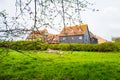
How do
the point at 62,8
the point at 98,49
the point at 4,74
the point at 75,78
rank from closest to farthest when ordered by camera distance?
1. the point at 62,8
2. the point at 75,78
3. the point at 4,74
4. the point at 98,49

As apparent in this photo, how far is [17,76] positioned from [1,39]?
4.21 m

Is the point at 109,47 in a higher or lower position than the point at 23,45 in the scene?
lower

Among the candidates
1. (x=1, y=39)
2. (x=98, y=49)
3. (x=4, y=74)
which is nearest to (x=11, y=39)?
(x=1, y=39)

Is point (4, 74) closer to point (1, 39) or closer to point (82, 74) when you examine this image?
point (82, 74)

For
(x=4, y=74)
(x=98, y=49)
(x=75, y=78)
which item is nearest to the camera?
(x=75, y=78)

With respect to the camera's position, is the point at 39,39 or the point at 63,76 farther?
the point at 63,76

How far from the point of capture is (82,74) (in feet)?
32.8

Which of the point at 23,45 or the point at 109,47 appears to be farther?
the point at 109,47

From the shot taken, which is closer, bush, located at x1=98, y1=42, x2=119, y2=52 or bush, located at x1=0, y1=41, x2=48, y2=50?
bush, located at x1=0, y1=41, x2=48, y2=50

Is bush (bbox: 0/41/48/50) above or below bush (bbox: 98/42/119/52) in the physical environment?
above

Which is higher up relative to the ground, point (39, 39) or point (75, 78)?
point (39, 39)

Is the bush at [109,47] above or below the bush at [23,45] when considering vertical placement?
below

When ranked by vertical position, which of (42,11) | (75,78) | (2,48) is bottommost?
(75,78)

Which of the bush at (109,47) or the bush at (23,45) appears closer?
the bush at (23,45)
